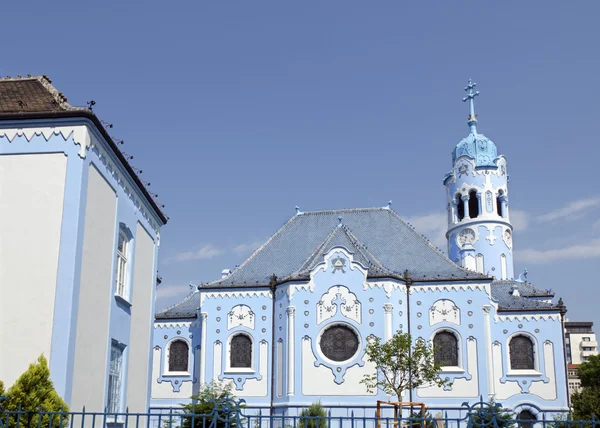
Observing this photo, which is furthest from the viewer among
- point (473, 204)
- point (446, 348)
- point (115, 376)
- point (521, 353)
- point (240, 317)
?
point (473, 204)

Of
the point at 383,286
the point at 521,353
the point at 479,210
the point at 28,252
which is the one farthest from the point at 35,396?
the point at 479,210

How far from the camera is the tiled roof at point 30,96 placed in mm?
13305

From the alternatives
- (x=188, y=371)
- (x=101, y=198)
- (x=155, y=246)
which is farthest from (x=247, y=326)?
(x=101, y=198)

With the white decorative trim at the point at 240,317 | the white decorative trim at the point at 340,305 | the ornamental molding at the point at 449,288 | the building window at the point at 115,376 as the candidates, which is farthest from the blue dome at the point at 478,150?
the building window at the point at 115,376

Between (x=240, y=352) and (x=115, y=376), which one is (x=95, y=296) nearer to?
(x=115, y=376)

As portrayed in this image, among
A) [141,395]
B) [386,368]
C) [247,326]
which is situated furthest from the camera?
[247,326]

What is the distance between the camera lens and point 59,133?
13.1 m

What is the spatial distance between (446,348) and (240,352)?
10.2m

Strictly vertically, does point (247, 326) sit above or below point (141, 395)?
above

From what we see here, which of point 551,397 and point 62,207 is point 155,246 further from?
point 551,397

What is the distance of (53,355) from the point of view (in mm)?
11883

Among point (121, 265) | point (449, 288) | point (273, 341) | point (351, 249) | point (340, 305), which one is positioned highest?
point (351, 249)

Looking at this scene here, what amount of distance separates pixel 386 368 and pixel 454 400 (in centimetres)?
556

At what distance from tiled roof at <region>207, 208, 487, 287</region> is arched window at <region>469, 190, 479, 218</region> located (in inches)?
265
